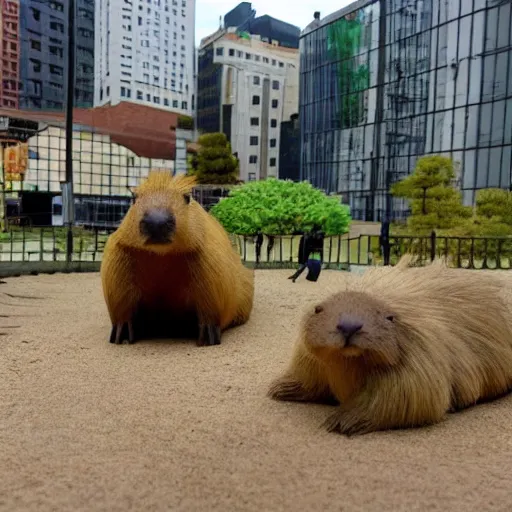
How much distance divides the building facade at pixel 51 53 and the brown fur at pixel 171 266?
6.30 metres

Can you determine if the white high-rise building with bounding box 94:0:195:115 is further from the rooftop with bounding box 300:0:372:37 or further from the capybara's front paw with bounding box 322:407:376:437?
the capybara's front paw with bounding box 322:407:376:437

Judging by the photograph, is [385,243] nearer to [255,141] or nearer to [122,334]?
[255,141]

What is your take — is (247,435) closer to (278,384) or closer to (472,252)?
(278,384)

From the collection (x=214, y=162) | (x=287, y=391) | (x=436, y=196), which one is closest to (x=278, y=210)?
(x=214, y=162)

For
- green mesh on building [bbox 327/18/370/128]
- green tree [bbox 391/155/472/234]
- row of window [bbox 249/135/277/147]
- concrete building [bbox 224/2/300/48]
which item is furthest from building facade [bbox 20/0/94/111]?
green tree [bbox 391/155/472/234]

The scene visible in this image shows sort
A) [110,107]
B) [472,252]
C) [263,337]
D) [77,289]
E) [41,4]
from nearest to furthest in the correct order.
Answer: [263,337] → [77,289] → [472,252] → [41,4] → [110,107]

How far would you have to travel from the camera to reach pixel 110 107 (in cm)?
984

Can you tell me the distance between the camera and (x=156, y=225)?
3535 millimetres

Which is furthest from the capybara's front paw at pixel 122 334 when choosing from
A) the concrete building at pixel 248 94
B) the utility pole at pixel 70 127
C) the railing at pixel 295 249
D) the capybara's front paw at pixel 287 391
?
the concrete building at pixel 248 94

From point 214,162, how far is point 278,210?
4.91 feet

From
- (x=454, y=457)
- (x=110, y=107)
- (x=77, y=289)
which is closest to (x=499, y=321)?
(x=454, y=457)

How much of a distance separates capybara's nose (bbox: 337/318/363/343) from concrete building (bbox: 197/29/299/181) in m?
8.86

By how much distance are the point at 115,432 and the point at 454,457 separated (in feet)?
4.31

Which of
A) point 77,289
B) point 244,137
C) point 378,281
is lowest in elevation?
point 77,289
